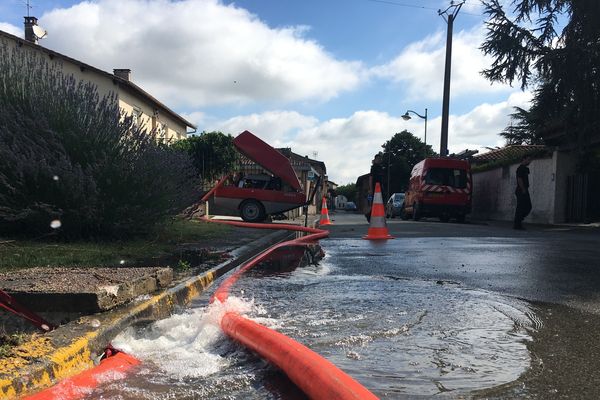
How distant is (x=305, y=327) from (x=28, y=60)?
6.98 meters

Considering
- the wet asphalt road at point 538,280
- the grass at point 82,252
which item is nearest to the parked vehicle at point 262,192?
the wet asphalt road at point 538,280

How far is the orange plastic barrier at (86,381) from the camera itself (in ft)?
8.31

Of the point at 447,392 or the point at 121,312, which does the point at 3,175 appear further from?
the point at 447,392

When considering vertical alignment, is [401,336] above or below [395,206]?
below

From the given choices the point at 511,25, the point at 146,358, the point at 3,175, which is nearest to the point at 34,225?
the point at 3,175

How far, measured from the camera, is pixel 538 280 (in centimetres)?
550

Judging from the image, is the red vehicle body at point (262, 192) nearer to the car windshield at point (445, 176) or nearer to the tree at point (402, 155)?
the car windshield at point (445, 176)

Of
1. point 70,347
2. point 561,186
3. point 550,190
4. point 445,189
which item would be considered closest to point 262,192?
point 445,189

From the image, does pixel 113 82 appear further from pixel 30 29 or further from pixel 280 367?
pixel 280 367

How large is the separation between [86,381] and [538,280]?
15.1ft

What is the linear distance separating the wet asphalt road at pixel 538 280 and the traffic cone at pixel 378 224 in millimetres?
402

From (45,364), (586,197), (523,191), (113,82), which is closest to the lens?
(45,364)

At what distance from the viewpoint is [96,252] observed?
6.48m

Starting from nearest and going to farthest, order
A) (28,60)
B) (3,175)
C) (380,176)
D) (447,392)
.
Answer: (447,392)
(3,175)
(28,60)
(380,176)
